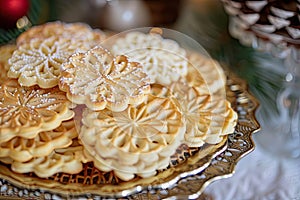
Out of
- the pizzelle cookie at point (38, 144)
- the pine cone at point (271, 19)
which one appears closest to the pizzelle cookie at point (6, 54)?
the pizzelle cookie at point (38, 144)

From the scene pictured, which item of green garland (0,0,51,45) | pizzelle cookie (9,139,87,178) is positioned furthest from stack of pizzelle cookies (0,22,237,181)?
green garland (0,0,51,45)

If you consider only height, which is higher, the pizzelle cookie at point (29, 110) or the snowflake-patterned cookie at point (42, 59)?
the snowflake-patterned cookie at point (42, 59)

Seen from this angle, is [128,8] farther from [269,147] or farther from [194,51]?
[269,147]

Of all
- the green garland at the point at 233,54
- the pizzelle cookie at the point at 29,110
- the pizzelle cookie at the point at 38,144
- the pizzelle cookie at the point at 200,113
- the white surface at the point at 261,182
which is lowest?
the white surface at the point at 261,182

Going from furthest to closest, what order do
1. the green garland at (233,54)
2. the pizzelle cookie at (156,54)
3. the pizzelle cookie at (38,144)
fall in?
the green garland at (233,54)
the pizzelle cookie at (156,54)
the pizzelle cookie at (38,144)

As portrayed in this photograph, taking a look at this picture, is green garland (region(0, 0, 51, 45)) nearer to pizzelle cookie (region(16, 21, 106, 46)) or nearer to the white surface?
pizzelle cookie (region(16, 21, 106, 46))

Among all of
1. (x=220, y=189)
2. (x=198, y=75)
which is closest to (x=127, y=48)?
(x=198, y=75)

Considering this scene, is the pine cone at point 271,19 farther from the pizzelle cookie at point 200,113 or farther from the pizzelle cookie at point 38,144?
the pizzelle cookie at point 38,144

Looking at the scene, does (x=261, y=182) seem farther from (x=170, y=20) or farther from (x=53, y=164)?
(x=170, y=20)
